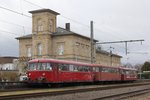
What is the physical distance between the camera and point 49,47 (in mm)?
88625

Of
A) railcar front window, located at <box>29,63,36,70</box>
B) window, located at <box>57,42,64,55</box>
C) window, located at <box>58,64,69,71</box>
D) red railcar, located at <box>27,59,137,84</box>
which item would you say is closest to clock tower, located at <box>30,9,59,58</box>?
window, located at <box>57,42,64,55</box>

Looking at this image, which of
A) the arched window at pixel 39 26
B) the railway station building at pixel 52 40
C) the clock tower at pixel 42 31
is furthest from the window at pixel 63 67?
the arched window at pixel 39 26

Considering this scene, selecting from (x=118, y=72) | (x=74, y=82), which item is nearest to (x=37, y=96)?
(x=74, y=82)

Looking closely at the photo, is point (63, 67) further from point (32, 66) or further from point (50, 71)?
point (32, 66)

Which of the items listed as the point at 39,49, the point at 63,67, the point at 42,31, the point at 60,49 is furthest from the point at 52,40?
the point at 63,67

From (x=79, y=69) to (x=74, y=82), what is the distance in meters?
1.83

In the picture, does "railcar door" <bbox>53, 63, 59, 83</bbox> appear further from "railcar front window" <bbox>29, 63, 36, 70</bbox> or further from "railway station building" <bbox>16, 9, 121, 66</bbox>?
"railway station building" <bbox>16, 9, 121, 66</bbox>

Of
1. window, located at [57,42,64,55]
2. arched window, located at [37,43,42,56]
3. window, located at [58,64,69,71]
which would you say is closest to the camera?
window, located at [58,64,69,71]

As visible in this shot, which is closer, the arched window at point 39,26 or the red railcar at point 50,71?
the red railcar at point 50,71

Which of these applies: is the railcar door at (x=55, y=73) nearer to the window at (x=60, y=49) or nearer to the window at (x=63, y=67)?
the window at (x=63, y=67)

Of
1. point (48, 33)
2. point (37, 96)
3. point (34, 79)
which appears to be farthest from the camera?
point (48, 33)

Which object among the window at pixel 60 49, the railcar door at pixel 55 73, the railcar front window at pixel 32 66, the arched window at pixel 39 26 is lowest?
the railcar door at pixel 55 73

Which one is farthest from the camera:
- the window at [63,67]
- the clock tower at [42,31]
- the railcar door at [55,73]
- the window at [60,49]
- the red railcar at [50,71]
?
the window at [60,49]

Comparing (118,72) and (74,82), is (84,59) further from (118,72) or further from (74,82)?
(74,82)
